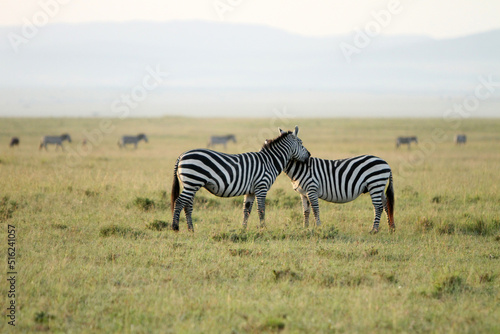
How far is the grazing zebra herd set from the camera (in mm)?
9750

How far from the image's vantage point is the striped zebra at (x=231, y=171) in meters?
9.59

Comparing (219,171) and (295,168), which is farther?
(295,168)

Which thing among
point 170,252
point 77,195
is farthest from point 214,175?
point 77,195

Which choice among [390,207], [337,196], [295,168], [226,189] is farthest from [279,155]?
[390,207]

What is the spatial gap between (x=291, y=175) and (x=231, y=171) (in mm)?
1584

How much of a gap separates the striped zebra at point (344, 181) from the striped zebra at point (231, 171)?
38 cm

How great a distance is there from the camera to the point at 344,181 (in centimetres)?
1051

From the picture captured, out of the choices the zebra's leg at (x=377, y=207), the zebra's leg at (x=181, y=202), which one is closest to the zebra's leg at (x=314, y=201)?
the zebra's leg at (x=377, y=207)

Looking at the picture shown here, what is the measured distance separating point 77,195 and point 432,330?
33.9 feet

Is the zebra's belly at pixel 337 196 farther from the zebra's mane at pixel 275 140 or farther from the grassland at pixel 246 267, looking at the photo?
the zebra's mane at pixel 275 140

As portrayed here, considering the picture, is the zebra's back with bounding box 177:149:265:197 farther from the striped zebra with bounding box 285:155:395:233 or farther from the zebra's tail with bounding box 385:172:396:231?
the zebra's tail with bounding box 385:172:396:231

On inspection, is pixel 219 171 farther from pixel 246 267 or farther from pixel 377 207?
pixel 377 207

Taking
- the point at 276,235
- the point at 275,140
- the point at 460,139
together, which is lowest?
the point at 276,235

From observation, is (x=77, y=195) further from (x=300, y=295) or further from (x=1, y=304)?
(x=300, y=295)
